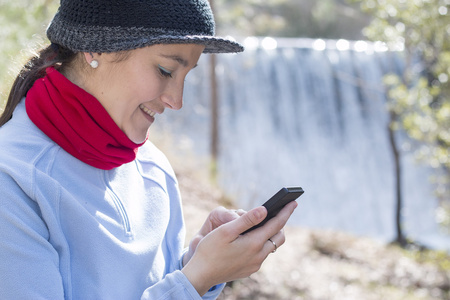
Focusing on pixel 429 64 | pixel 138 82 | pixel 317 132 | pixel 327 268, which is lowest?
pixel 317 132

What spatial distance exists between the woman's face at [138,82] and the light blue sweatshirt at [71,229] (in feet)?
0.42

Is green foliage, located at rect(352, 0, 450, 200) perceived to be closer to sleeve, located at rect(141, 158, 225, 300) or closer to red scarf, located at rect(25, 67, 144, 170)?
sleeve, located at rect(141, 158, 225, 300)

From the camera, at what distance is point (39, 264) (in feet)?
3.41

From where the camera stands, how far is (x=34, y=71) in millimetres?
1271

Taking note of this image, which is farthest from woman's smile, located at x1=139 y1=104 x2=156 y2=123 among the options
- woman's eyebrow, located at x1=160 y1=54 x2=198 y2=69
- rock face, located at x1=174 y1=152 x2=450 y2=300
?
rock face, located at x1=174 y1=152 x2=450 y2=300

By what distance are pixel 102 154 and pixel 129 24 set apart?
10.3 inches

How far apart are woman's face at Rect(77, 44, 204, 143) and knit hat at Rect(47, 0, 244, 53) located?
41 mm

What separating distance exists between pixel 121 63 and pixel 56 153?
8.6 inches

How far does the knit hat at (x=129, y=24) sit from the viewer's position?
1146 millimetres

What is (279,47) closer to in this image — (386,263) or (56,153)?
(386,263)

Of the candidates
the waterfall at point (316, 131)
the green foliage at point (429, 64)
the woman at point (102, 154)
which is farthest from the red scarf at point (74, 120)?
the waterfall at point (316, 131)

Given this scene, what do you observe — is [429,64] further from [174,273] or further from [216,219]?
[174,273]

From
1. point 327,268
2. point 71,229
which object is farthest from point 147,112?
point 327,268

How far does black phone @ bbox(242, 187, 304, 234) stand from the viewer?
1.24 metres
